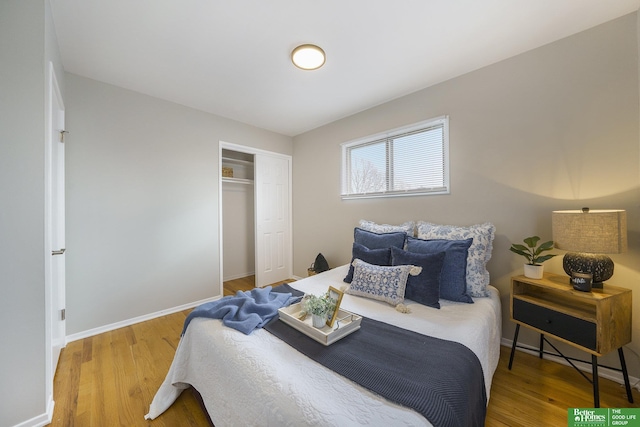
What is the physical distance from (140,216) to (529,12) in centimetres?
388

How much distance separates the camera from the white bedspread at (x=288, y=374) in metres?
0.84

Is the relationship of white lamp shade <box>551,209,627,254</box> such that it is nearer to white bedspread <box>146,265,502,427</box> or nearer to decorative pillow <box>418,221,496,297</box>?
decorative pillow <box>418,221,496,297</box>

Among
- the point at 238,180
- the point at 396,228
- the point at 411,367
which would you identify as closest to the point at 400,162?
the point at 396,228

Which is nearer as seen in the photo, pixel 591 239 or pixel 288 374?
pixel 288 374

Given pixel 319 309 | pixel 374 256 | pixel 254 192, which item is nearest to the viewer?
pixel 319 309

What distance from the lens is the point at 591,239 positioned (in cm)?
145

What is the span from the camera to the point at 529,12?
5.27 feet

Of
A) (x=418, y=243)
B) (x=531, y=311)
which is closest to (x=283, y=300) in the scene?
(x=418, y=243)

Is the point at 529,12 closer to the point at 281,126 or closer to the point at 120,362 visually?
the point at 281,126

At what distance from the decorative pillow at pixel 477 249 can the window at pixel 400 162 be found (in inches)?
19.3

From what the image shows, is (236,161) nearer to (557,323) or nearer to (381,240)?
(381,240)

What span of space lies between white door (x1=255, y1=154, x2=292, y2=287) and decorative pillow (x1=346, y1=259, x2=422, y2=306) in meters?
2.18

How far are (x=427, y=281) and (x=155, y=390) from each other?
212cm

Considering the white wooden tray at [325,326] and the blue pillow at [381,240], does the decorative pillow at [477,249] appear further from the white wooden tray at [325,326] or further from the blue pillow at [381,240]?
the white wooden tray at [325,326]
